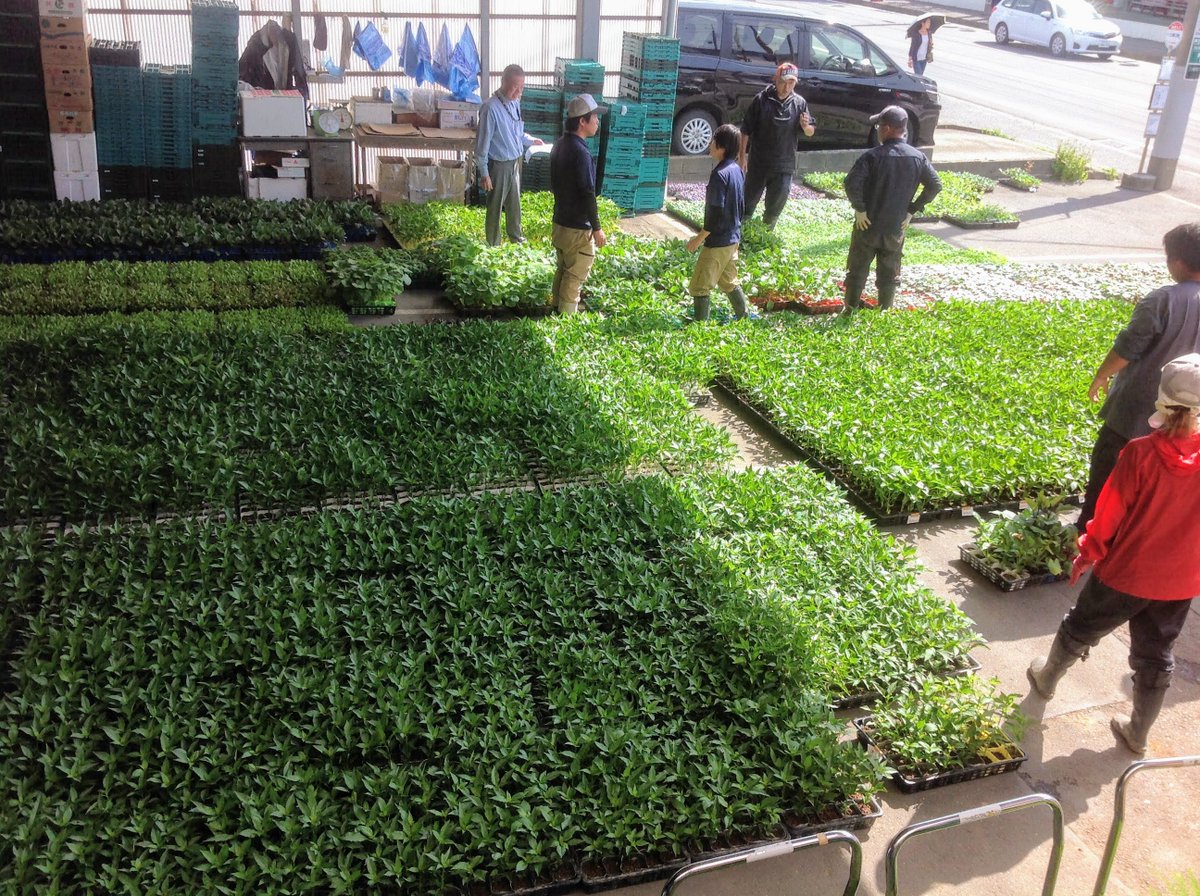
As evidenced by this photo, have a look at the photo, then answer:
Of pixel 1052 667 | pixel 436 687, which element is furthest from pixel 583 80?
pixel 436 687

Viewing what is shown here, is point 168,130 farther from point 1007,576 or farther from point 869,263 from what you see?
point 1007,576

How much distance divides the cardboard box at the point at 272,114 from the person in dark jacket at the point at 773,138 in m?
5.26

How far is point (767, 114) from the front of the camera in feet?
39.8

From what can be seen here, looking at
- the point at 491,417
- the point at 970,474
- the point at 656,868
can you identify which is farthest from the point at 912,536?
the point at 656,868

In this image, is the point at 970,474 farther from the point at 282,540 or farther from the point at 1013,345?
the point at 282,540

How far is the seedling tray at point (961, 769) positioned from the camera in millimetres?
4980

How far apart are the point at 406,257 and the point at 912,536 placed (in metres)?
5.94

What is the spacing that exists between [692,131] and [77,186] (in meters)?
8.58

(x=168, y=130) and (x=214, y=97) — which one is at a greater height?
(x=214, y=97)

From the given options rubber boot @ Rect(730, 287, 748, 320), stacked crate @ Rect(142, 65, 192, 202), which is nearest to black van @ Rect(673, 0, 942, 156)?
rubber boot @ Rect(730, 287, 748, 320)

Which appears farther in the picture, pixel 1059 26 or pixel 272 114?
pixel 1059 26

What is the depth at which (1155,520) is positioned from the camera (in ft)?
16.0

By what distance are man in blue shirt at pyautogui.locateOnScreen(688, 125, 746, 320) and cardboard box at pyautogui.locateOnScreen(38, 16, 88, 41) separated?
7089mm

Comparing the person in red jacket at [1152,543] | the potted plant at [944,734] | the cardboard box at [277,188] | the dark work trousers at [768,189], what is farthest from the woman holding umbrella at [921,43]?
the potted plant at [944,734]
